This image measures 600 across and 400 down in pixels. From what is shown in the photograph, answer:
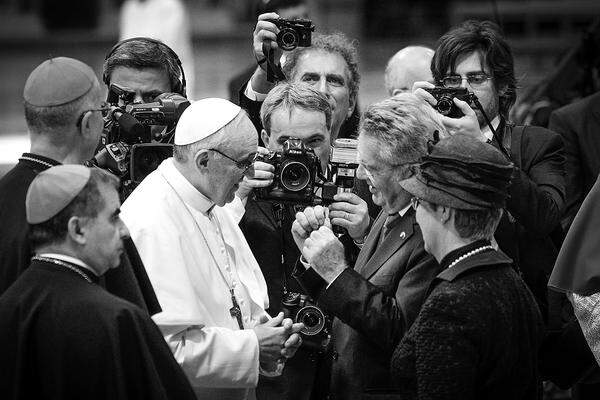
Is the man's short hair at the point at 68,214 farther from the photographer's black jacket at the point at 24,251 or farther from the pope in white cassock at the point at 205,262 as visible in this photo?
the pope in white cassock at the point at 205,262

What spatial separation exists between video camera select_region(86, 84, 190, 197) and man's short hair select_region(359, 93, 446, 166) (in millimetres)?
731

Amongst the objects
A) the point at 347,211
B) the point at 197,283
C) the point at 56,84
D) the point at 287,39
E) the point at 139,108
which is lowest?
the point at 197,283

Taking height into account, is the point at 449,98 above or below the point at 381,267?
above

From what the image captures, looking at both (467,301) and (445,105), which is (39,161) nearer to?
(467,301)

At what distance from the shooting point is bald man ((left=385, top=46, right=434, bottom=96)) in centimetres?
564

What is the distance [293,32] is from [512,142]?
101 cm

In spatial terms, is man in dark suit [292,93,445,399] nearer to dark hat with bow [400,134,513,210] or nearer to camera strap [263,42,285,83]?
dark hat with bow [400,134,513,210]

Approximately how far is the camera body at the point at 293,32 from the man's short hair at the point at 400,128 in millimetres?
968

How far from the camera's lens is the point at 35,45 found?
20312mm

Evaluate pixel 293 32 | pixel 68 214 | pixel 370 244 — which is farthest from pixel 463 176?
pixel 293 32

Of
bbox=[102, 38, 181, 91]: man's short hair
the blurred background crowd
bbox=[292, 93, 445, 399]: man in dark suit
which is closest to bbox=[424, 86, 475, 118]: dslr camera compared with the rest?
bbox=[292, 93, 445, 399]: man in dark suit

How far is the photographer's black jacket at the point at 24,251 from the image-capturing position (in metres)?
3.55

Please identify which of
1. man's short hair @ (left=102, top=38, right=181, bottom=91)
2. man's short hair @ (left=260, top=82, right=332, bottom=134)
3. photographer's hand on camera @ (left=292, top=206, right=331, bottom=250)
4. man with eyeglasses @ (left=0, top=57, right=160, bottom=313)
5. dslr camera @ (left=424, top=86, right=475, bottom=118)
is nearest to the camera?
man with eyeglasses @ (left=0, top=57, right=160, bottom=313)

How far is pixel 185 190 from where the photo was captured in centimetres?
411
